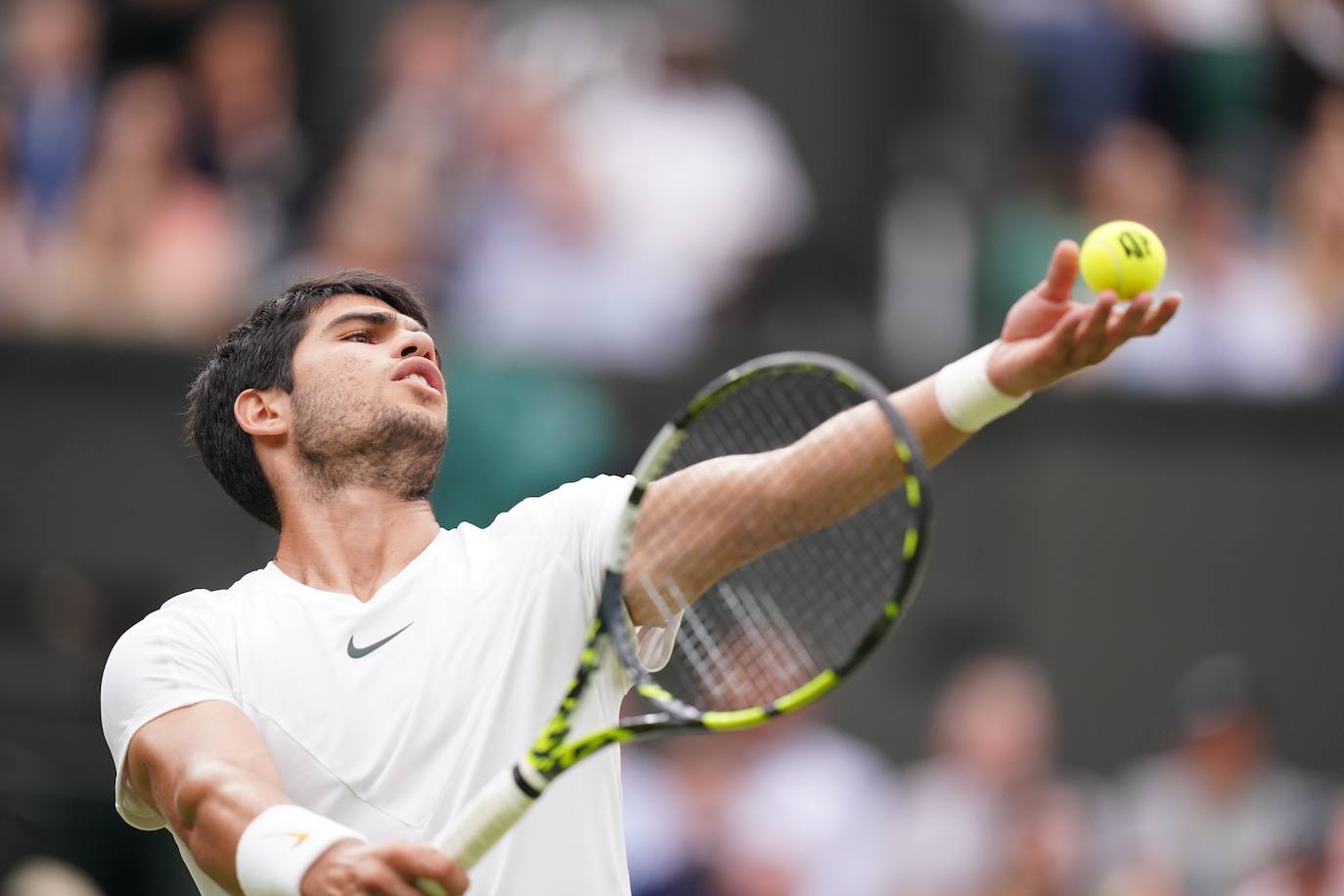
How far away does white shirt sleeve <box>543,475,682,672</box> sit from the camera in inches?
155

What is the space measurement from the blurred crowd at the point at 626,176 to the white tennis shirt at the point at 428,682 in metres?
5.04

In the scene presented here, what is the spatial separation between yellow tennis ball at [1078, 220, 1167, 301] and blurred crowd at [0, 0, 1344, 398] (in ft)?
16.4

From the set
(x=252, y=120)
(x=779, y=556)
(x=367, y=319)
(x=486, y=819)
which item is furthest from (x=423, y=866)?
(x=252, y=120)

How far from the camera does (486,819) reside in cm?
347

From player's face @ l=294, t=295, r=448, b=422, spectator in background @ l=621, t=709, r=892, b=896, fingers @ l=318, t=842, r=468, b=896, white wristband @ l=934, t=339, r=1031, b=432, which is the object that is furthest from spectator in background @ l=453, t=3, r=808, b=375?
fingers @ l=318, t=842, r=468, b=896

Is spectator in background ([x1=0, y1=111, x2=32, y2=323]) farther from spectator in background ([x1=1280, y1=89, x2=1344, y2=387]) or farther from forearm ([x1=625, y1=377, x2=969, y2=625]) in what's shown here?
forearm ([x1=625, y1=377, x2=969, y2=625])

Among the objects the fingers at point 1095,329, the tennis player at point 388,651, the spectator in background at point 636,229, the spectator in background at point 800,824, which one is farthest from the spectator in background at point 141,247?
the fingers at point 1095,329

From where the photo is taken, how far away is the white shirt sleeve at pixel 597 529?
3.93m

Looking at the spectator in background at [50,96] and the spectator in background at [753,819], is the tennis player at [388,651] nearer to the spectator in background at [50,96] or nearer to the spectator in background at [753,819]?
the spectator in background at [753,819]

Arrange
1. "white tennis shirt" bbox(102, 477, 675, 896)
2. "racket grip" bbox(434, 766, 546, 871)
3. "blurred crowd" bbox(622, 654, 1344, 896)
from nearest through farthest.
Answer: "racket grip" bbox(434, 766, 546, 871)
"white tennis shirt" bbox(102, 477, 675, 896)
"blurred crowd" bbox(622, 654, 1344, 896)

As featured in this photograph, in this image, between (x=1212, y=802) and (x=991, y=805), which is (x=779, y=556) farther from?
(x=1212, y=802)

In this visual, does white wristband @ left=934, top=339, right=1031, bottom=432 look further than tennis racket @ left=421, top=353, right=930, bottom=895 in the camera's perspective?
Yes

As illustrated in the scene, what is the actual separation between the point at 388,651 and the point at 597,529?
44 centimetres

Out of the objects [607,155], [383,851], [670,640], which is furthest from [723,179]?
[383,851]
